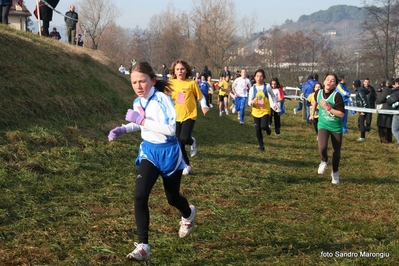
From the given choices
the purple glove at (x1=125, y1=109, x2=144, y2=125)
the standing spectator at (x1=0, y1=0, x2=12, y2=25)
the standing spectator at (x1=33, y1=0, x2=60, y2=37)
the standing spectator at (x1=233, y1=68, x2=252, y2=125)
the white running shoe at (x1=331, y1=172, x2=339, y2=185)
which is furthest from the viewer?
the standing spectator at (x1=33, y1=0, x2=60, y2=37)

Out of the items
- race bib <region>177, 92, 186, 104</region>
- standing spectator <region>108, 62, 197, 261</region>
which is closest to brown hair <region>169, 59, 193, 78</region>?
race bib <region>177, 92, 186, 104</region>

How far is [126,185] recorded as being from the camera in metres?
7.66

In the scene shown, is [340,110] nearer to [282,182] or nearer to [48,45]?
[282,182]

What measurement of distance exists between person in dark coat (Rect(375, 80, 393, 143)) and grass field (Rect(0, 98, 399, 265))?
3.22 m

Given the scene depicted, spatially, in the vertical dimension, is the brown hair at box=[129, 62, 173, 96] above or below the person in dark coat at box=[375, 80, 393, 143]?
above

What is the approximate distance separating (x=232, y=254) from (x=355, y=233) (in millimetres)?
1710

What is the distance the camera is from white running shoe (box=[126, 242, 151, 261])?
14.6 ft

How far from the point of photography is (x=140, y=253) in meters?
4.45

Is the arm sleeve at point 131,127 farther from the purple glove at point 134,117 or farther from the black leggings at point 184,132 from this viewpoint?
the black leggings at point 184,132

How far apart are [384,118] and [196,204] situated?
31.1 ft

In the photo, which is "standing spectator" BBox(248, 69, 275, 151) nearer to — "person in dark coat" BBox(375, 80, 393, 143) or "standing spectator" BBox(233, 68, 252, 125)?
"person in dark coat" BBox(375, 80, 393, 143)

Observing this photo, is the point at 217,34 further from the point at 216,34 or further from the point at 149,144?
the point at 149,144

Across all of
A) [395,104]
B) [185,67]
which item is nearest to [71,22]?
[395,104]

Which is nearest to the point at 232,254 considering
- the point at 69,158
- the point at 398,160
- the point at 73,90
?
the point at 69,158
